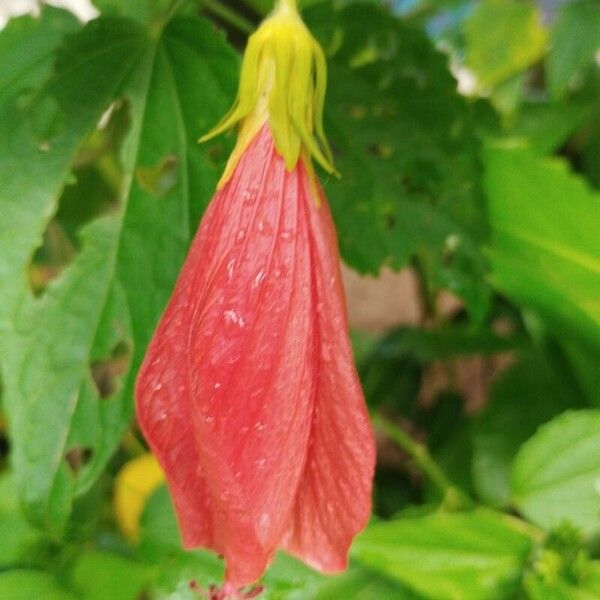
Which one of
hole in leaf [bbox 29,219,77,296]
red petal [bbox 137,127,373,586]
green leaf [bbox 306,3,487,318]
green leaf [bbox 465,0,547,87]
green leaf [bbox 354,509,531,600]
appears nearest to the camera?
red petal [bbox 137,127,373,586]

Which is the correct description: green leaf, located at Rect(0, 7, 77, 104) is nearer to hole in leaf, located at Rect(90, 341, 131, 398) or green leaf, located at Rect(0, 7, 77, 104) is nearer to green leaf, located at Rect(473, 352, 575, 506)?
hole in leaf, located at Rect(90, 341, 131, 398)

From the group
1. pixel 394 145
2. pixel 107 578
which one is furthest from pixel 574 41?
pixel 107 578

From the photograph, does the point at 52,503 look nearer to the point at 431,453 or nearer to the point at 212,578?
the point at 212,578

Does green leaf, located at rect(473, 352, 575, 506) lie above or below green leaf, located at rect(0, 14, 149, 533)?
below

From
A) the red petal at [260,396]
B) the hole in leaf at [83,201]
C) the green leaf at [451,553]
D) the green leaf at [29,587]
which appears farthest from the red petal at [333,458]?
the hole in leaf at [83,201]

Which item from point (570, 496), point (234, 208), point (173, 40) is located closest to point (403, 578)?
point (570, 496)

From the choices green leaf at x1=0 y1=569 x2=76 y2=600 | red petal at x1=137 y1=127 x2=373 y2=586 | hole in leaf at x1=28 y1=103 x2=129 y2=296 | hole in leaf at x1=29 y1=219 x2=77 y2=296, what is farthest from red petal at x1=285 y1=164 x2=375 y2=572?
hole in leaf at x1=28 y1=103 x2=129 y2=296

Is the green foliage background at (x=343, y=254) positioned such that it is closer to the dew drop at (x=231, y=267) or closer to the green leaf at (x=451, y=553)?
the green leaf at (x=451, y=553)
